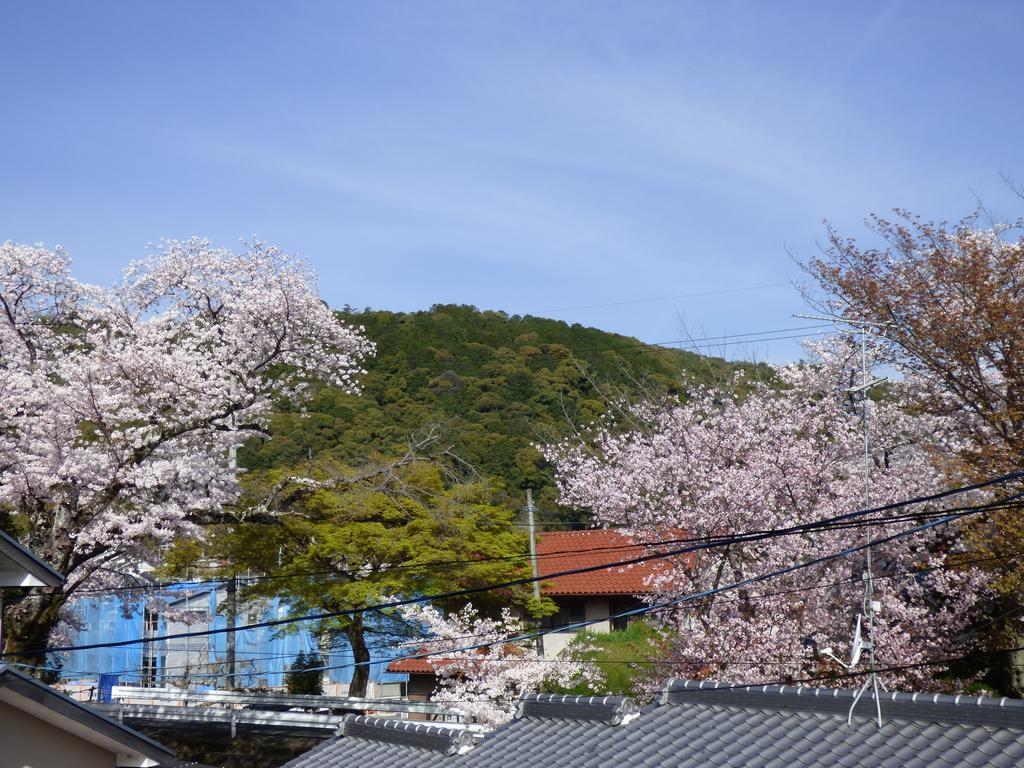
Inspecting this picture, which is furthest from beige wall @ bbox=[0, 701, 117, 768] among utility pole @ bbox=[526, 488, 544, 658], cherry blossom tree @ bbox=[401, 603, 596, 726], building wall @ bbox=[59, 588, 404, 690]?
building wall @ bbox=[59, 588, 404, 690]

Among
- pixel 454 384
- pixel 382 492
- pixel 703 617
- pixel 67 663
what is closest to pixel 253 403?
pixel 382 492

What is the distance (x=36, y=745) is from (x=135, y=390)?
921 centimetres

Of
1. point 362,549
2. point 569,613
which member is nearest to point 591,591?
point 569,613

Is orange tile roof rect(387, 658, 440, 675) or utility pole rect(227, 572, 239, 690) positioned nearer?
utility pole rect(227, 572, 239, 690)

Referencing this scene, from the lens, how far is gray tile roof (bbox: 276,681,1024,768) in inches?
291

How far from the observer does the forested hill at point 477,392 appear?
103ft

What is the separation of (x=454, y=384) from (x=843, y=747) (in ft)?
101

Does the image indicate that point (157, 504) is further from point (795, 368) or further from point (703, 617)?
point (795, 368)

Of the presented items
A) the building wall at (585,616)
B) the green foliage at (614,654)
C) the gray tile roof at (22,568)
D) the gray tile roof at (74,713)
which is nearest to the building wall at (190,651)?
the building wall at (585,616)

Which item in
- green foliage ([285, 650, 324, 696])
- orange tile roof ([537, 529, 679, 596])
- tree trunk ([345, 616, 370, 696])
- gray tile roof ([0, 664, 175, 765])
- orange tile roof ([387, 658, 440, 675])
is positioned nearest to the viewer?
gray tile roof ([0, 664, 175, 765])

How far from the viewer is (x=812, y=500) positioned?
49.8 feet

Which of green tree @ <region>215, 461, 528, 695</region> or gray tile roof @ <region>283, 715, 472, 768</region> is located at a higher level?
green tree @ <region>215, 461, 528, 695</region>

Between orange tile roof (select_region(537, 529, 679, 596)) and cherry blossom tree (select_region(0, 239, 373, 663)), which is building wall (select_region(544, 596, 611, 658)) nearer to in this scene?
orange tile roof (select_region(537, 529, 679, 596))

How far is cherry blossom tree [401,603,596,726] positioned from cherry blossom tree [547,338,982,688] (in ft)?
13.1
